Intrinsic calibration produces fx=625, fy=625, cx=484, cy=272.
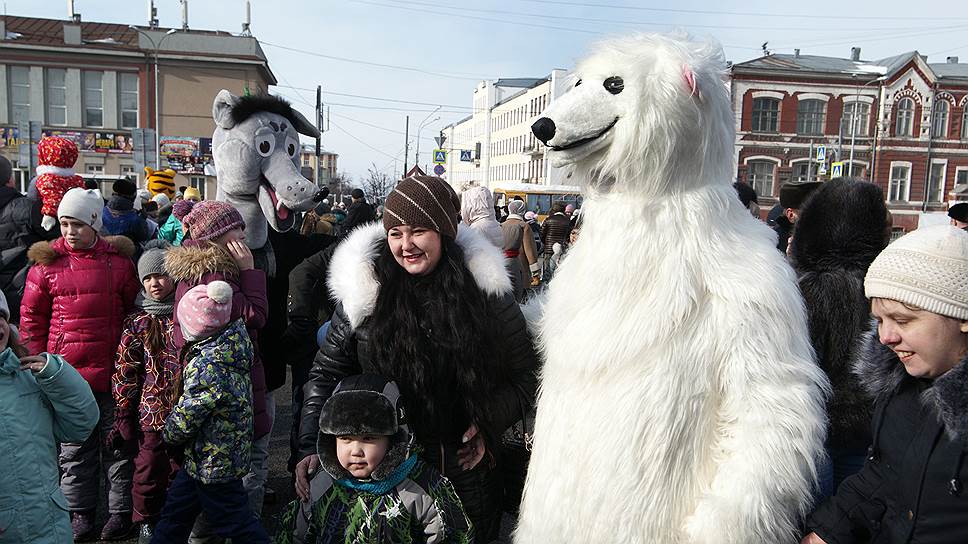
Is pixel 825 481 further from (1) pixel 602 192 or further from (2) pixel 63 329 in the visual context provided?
(2) pixel 63 329

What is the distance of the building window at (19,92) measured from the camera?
30253 mm

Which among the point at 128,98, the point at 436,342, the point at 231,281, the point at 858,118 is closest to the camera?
the point at 436,342

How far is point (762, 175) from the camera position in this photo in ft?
122

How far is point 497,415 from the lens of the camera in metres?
2.31

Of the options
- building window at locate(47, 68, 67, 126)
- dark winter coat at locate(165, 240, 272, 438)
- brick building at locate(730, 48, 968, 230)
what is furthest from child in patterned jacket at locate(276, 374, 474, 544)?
brick building at locate(730, 48, 968, 230)

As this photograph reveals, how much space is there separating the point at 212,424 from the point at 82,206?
1.53 m

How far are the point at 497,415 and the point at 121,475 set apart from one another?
247 cm

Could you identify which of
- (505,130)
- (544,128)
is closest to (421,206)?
(544,128)

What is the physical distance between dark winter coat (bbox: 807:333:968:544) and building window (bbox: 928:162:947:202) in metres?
44.4

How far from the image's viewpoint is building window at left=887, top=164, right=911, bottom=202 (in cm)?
3744

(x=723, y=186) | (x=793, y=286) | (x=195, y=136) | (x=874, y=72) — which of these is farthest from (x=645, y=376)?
(x=874, y=72)

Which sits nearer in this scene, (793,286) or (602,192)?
(793,286)

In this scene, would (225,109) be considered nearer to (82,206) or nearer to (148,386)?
(82,206)

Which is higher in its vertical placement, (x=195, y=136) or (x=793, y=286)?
(x=195, y=136)
